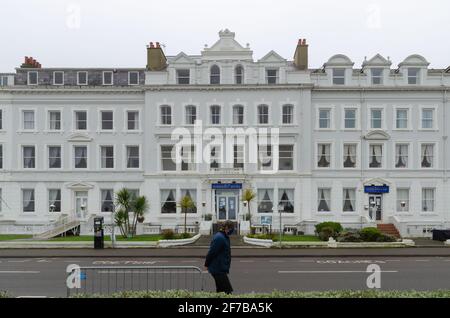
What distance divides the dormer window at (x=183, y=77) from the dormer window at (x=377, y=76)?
51.4ft

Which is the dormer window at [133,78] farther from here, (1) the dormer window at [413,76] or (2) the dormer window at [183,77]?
(1) the dormer window at [413,76]

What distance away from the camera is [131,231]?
3616cm

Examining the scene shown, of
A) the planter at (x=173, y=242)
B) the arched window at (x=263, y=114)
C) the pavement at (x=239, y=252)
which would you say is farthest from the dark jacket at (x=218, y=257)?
the arched window at (x=263, y=114)

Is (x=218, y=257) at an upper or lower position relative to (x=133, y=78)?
lower

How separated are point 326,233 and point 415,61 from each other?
17.9 metres

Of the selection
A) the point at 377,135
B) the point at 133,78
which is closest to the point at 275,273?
the point at 377,135

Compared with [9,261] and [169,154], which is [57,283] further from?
[169,154]

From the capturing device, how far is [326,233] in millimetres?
32562

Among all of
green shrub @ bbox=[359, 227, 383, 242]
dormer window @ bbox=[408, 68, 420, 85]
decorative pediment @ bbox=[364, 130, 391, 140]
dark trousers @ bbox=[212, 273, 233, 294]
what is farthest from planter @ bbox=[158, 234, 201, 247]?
dormer window @ bbox=[408, 68, 420, 85]

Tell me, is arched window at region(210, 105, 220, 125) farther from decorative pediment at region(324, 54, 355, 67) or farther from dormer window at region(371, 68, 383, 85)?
dormer window at region(371, 68, 383, 85)

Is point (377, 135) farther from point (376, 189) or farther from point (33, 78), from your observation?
point (33, 78)

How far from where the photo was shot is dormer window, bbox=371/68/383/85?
40625 millimetres

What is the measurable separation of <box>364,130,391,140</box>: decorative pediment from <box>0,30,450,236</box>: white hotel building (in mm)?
84

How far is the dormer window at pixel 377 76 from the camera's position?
4062 centimetres
